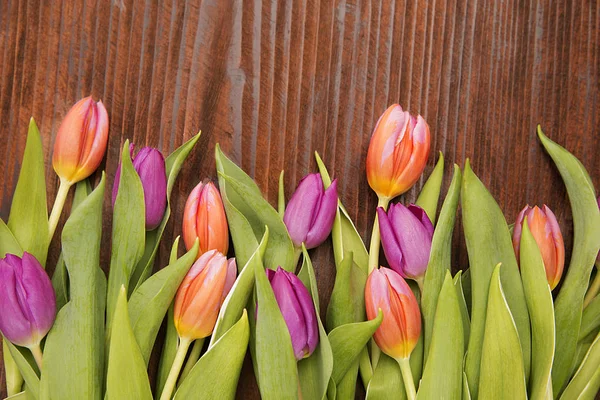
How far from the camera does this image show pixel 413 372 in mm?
483

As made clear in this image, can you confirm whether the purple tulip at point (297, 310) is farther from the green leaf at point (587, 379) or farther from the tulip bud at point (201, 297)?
the green leaf at point (587, 379)

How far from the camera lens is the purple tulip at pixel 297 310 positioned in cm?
45

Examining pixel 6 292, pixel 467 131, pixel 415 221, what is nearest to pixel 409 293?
pixel 415 221

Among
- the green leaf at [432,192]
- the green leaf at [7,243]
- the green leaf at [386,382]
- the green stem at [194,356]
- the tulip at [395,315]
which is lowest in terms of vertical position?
the green leaf at [386,382]

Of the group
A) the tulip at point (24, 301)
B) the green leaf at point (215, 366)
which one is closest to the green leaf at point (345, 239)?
the green leaf at point (215, 366)

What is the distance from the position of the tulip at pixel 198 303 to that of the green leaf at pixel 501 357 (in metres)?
0.20

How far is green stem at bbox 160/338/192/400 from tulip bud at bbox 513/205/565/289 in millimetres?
276

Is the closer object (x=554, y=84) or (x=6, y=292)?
(x=6, y=292)

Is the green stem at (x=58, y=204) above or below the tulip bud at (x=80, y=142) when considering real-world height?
below

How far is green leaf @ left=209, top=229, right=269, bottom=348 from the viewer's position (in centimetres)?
45

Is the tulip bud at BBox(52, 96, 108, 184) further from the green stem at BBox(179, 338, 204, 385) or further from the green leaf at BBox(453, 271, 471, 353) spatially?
the green leaf at BBox(453, 271, 471, 353)

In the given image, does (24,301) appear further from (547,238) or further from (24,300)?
(547,238)

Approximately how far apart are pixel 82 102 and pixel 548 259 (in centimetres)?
39

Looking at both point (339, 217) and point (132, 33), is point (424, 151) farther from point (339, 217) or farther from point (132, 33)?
point (132, 33)
